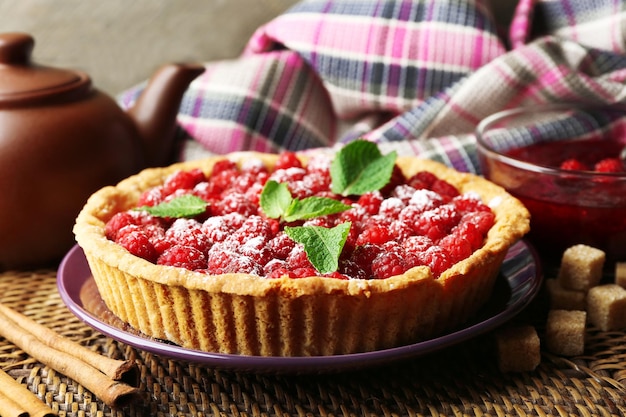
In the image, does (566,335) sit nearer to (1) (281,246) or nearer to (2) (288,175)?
(1) (281,246)

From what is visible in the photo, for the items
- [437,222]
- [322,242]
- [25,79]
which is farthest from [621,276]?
[25,79]

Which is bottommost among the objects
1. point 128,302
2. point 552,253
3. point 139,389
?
point 552,253

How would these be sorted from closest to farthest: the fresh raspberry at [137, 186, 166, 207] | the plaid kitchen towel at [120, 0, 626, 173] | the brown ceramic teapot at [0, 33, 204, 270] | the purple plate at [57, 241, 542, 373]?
the purple plate at [57, 241, 542, 373] < the fresh raspberry at [137, 186, 166, 207] < the brown ceramic teapot at [0, 33, 204, 270] < the plaid kitchen towel at [120, 0, 626, 173]

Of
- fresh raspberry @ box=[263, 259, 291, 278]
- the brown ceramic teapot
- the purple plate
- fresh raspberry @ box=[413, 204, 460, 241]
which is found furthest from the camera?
the brown ceramic teapot

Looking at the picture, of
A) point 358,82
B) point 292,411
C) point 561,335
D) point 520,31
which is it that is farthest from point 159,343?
point 520,31

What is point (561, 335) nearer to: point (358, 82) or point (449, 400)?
point (449, 400)

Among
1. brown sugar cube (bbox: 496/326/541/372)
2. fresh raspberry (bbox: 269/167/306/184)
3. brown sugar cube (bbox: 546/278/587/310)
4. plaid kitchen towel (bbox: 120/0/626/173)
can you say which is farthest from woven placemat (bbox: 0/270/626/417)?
plaid kitchen towel (bbox: 120/0/626/173)

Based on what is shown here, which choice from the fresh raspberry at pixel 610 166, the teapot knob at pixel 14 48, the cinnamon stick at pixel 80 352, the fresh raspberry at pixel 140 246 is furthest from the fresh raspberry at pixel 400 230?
the teapot knob at pixel 14 48

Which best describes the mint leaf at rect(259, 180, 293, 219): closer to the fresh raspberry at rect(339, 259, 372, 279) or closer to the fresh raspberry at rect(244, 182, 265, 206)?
the fresh raspberry at rect(244, 182, 265, 206)

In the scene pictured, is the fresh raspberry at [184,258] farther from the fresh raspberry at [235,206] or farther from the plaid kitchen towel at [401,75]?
the plaid kitchen towel at [401,75]
